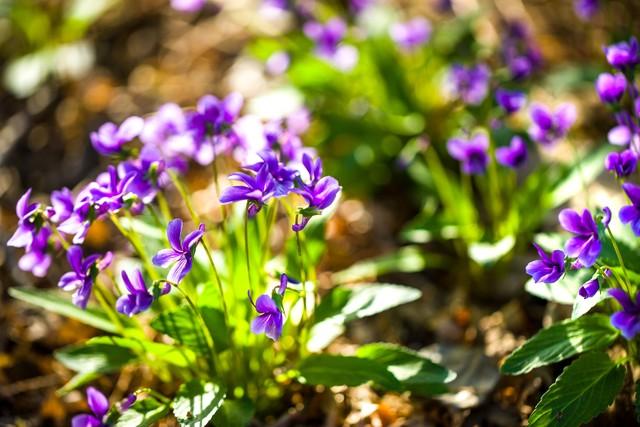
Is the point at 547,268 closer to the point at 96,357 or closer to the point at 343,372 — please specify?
the point at 343,372

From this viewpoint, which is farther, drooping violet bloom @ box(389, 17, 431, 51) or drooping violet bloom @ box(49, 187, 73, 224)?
drooping violet bloom @ box(389, 17, 431, 51)

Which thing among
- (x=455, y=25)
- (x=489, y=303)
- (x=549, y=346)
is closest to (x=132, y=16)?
(x=455, y=25)

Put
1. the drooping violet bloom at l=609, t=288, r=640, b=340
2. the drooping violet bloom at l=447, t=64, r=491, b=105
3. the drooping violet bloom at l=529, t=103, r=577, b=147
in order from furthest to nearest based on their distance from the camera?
the drooping violet bloom at l=447, t=64, r=491, b=105, the drooping violet bloom at l=529, t=103, r=577, b=147, the drooping violet bloom at l=609, t=288, r=640, b=340

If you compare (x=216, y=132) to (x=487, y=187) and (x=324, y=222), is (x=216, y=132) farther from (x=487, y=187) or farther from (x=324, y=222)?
(x=487, y=187)

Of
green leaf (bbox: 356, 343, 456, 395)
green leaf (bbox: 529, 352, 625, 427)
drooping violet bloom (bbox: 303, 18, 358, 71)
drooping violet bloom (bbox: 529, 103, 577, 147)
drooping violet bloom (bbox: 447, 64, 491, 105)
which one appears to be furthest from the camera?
drooping violet bloom (bbox: 303, 18, 358, 71)

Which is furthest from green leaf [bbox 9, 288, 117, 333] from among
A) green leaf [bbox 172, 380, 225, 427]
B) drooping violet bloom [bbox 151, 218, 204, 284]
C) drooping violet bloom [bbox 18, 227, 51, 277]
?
drooping violet bloom [bbox 151, 218, 204, 284]

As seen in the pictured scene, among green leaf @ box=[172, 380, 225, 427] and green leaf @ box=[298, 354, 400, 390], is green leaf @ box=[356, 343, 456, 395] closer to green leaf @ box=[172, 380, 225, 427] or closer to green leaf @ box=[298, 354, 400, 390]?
green leaf @ box=[298, 354, 400, 390]

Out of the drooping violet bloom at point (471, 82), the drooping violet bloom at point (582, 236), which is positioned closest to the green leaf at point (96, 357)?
the drooping violet bloom at point (582, 236)
